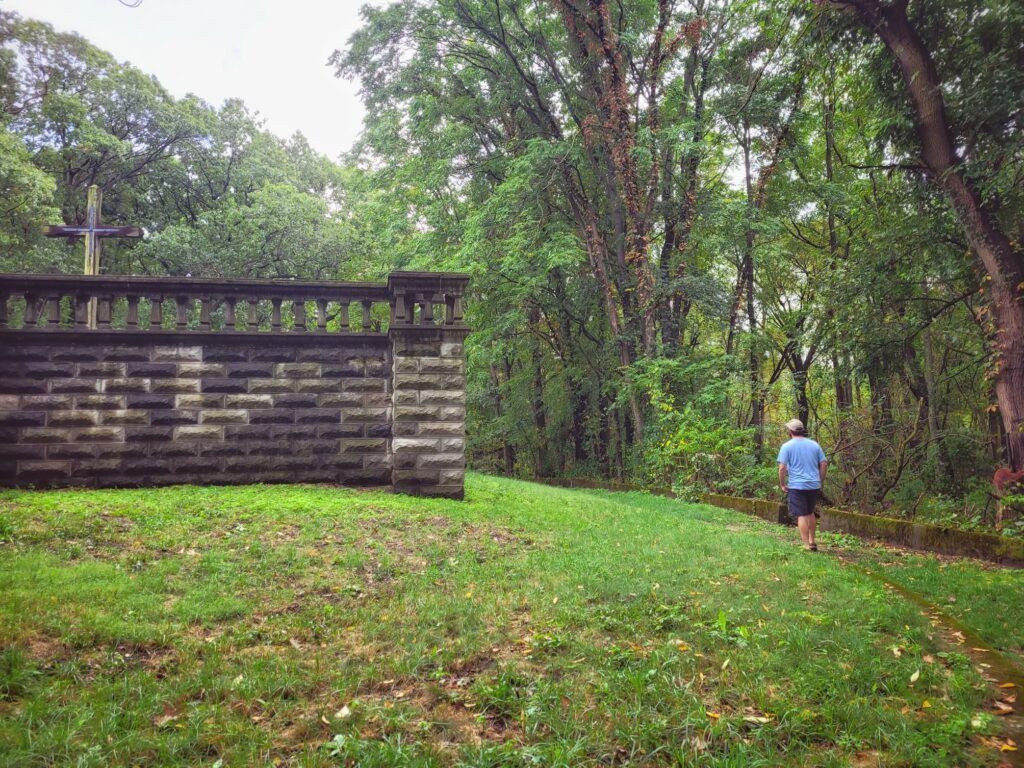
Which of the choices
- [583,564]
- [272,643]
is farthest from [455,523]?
[272,643]

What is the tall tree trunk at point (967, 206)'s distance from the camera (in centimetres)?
836

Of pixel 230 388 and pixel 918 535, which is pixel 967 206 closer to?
pixel 918 535

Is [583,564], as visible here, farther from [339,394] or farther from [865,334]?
[865,334]

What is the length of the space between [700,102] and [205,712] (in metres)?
17.5

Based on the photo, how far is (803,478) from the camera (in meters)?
7.91

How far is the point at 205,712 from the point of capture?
2.96m

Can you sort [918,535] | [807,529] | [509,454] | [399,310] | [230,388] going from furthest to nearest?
[509,454] < [399,310] < [230,388] < [918,535] < [807,529]

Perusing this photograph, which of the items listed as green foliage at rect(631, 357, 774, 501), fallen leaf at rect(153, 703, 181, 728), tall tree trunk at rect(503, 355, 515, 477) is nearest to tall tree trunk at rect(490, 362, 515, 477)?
tall tree trunk at rect(503, 355, 515, 477)

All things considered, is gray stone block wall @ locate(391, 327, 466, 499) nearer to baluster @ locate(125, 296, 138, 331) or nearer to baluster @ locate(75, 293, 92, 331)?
baluster @ locate(125, 296, 138, 331)

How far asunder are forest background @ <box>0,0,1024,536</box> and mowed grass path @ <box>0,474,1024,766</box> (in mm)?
5033

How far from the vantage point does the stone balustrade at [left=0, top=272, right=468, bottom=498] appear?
831 centimetres

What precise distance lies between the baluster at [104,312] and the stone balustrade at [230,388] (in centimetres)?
3

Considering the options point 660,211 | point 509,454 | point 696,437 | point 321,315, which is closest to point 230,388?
point 321,315

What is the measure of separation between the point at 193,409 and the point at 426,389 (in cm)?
316
